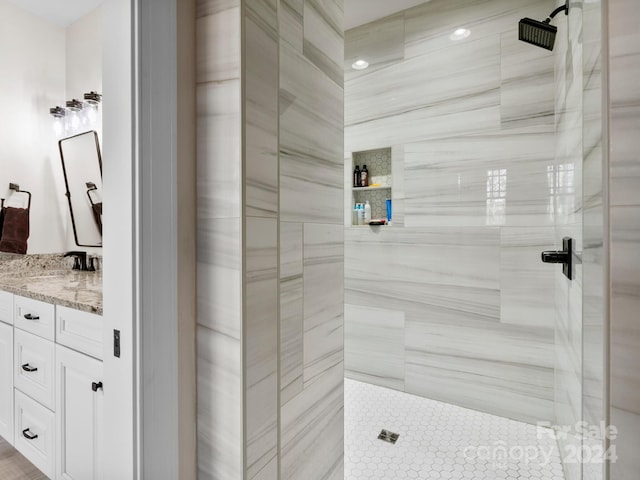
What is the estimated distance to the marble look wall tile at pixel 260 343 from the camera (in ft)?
3.23

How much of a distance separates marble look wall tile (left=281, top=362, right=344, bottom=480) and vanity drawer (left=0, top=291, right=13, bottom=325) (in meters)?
1.54

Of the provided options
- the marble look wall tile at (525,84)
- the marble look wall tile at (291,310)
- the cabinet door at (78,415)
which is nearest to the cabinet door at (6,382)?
the cabinet door at (78,415)

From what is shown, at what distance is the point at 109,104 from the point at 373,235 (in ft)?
6.41

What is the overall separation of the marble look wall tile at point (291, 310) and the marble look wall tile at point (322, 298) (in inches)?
1.6

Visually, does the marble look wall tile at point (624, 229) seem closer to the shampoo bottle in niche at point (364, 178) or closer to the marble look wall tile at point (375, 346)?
the marble look wall tile at point (375, 346)

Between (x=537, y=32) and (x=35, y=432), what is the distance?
2.90 metres

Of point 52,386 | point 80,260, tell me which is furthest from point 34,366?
point 80,260

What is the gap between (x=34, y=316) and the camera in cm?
162

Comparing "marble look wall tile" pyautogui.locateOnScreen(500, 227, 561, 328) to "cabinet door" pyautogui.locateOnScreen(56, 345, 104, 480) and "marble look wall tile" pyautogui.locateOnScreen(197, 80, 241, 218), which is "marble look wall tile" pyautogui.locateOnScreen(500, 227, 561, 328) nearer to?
"marble look wall tile" pyautogui.locateOnScreen(197, 80, 241, 218)

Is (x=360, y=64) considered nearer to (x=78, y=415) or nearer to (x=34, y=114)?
(x=34, y=114)

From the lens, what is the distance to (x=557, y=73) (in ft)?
6.05

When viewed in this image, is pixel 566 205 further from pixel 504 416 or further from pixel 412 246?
pixel 504 416

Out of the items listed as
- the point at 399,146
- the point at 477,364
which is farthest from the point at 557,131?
the point at 477,364

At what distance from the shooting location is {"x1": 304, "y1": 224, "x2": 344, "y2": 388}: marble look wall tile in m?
1.30
